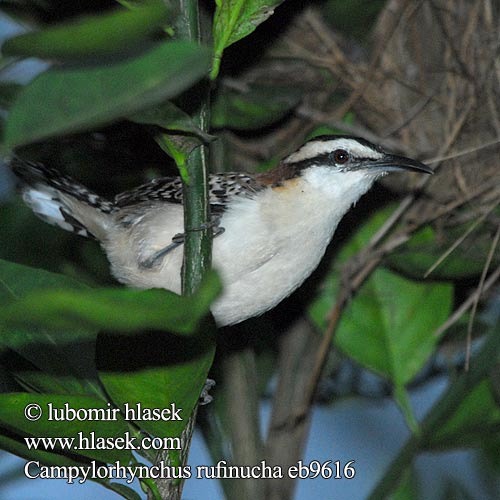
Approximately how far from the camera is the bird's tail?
7.55ft

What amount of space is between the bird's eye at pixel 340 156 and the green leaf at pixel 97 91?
148 centimetres

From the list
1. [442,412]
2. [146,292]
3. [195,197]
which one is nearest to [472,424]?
[442,412]

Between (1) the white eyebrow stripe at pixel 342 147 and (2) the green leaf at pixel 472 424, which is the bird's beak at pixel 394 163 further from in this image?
(2) the green leaf at pixel 472 424

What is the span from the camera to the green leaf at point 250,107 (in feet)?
8.46

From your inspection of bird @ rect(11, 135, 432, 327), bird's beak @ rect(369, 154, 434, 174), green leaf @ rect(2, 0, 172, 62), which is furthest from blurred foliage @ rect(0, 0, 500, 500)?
bird's beak @ rect(369, 154, 434, 174)

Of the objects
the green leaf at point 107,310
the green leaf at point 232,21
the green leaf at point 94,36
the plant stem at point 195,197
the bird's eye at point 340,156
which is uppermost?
the bird's eye at point 340,156

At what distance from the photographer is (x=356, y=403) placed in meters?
3.04

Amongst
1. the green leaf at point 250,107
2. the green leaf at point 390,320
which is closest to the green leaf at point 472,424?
the green leaf at point 390,320

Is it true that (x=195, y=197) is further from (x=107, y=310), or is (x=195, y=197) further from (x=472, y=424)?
(x=472, y=424)

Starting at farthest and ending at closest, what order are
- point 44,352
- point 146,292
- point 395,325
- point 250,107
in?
point 250,107, point 395,325, point 44,352, point 146,292

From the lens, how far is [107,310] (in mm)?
728

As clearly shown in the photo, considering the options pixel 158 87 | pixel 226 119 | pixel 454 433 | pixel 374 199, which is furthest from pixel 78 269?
pixel 158 87

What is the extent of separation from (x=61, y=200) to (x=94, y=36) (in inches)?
67.2

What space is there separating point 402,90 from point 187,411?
1.97 m
